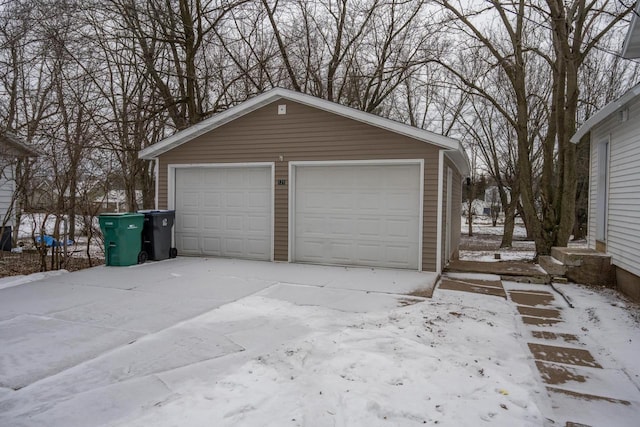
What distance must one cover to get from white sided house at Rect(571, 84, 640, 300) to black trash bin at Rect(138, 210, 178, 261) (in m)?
7.77

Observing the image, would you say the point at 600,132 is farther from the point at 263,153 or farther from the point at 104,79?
the point at 104,79

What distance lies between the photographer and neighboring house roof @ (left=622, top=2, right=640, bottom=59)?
17.9ft

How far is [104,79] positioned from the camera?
12742 millimetres

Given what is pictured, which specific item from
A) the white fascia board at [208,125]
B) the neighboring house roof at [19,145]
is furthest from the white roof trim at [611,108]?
the neighboring house roof at [19,145]

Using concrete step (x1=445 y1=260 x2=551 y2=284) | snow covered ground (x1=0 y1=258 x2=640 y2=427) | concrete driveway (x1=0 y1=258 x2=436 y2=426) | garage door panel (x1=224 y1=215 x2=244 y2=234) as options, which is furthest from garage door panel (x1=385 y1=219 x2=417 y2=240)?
garage door panel (x1=224 y1=215 x2=244 y2=234)

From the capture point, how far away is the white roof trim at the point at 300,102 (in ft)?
23.0

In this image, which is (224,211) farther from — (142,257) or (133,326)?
(133,326)

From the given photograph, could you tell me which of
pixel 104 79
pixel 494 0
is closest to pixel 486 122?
pixel 494 0

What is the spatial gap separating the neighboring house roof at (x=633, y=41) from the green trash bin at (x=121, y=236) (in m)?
8.07

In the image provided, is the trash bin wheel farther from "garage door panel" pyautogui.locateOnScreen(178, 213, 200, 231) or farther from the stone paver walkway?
the stone paver walkway

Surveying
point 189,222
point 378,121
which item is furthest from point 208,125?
point 378,121

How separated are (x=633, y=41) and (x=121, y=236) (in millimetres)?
8482

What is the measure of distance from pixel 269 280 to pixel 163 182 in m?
3.84

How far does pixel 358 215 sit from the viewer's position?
7707mm
